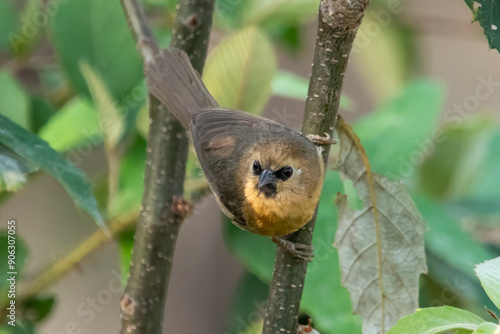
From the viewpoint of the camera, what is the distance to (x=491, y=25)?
901 mm

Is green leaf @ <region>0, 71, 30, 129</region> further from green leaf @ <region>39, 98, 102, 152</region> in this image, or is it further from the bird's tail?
the bird's tail

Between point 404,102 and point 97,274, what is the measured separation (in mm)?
1443

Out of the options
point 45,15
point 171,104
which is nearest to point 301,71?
point 45,15

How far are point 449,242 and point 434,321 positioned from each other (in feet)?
2.67

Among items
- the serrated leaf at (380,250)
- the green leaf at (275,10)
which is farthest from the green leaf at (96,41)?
the serrated leaf at (380,250)

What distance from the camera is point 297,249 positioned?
3.22 feet

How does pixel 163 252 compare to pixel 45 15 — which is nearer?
pixel 163 252

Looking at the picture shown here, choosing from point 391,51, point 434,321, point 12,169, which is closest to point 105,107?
point 12,169

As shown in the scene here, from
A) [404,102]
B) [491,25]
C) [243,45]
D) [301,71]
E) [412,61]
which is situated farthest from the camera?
[301,71]

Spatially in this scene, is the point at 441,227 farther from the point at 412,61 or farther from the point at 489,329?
the point at 412,61

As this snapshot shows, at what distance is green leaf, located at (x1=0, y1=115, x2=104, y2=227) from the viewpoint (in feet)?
2.93

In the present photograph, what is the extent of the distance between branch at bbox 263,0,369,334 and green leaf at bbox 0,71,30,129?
0.93 metres

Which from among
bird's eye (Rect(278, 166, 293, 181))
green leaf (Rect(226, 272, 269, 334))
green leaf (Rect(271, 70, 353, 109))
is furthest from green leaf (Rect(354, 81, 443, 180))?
green leaf (Rect(226, 272, 269, 334))

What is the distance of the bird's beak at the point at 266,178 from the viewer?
155 centimetres
